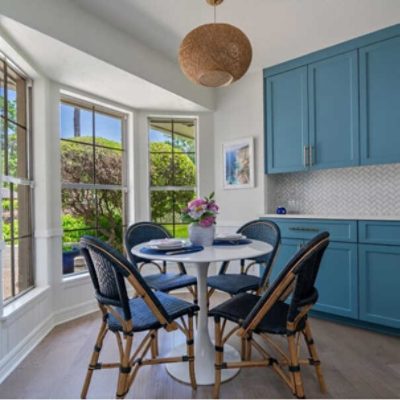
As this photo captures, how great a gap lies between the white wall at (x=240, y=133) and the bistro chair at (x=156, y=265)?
116 centimetres

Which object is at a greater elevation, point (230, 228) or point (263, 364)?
point (230, 228)

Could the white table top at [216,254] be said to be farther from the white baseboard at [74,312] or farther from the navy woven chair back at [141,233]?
the white baseboard at [74,312]

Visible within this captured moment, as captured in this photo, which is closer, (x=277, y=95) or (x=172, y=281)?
(x=172, y=281)

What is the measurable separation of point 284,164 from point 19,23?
2529 millimetres

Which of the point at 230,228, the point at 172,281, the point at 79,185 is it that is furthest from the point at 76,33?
the point at 230,228

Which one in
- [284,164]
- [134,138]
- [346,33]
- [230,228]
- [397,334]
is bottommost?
[397,334]

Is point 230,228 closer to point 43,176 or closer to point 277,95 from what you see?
point 277,95

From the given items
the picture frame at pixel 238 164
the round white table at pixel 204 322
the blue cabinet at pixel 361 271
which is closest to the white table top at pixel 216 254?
the round white table at pixel 204 322

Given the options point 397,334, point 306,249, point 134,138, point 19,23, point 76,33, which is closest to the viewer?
point 306,249

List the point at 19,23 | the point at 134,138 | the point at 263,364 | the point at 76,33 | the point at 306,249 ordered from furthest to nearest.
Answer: the point at 134,138 < the point at 76,33 < the point at 19,23 < the point at 263,364 < the point at 306,249

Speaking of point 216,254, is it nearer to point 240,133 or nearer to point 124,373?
point 124,373

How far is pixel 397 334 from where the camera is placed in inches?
98.2

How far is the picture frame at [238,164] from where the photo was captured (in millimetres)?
3480

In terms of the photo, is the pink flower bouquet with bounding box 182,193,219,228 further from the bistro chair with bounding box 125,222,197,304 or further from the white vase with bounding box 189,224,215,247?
the bistro chair with bounding box 125,222,197,304
